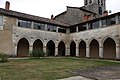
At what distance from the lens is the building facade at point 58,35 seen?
21.6 m

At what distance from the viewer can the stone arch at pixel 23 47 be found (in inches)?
983

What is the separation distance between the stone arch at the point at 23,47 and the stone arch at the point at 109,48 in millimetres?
12388

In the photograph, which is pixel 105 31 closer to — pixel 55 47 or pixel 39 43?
pixel 55 47

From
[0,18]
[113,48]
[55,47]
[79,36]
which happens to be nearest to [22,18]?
[0,18]

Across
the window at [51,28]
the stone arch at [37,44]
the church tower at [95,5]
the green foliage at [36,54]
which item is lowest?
the green foliage at [36,54]

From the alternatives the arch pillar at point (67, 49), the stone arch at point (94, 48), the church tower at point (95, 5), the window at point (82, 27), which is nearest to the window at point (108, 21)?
the window at point (82, 27)

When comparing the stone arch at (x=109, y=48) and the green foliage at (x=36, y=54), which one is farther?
the stone arch at (x=109, y=48)

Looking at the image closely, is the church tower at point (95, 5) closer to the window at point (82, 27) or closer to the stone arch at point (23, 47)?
the window at point (82, 27)

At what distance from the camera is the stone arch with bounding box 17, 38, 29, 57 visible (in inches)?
983

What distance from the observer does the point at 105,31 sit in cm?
2200

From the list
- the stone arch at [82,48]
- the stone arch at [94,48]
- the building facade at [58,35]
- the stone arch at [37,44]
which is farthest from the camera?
the stone arch at [82,48]

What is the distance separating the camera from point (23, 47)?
2545 centimetres

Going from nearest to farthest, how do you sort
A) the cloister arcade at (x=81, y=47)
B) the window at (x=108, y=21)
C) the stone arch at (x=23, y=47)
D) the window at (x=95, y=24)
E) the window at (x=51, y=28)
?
the window at (x=108, y=21)
the cloister arcade at (x=81, y=47)
the window at (x=95, y=24)
the stone arch at (x=23, y=47)
the window at (x=51, y=28)

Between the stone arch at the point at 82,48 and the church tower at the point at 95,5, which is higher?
the church tower at the point at 95,5
